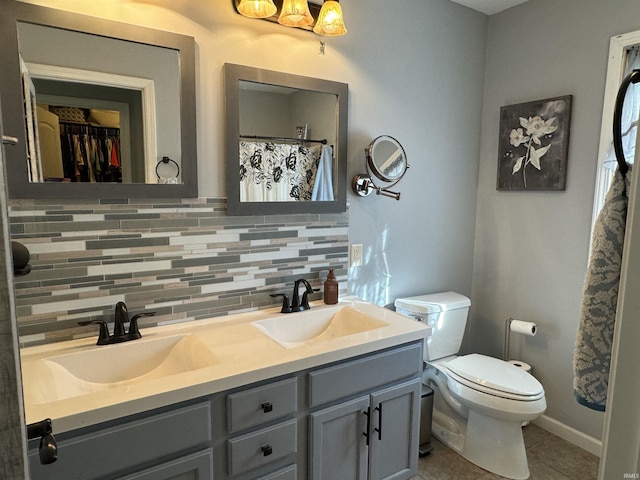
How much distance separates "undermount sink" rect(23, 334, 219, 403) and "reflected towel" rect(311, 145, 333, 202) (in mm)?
892

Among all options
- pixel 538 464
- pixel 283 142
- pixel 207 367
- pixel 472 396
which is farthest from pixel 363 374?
pixel 538 464

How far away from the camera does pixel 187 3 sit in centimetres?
155

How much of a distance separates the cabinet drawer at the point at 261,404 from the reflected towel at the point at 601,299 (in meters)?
0.87

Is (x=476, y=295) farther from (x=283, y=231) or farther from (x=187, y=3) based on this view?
(x=187, y=3)

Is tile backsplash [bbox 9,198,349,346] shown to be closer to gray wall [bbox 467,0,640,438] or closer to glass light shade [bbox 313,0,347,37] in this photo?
glass light shade [bbox 313,0,347,37]

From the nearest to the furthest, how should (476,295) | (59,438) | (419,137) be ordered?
1. (59,438)
2. (419,137)
3. (476,295)

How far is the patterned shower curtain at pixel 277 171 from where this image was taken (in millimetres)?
1761

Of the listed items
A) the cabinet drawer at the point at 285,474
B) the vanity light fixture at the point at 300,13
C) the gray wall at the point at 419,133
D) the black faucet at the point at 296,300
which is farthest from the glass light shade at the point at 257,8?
the cabinet drawer at the point at 285,474

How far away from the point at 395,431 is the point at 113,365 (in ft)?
3.75

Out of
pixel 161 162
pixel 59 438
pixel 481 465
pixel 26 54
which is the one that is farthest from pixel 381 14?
pixel 481 465

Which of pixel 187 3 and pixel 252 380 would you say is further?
pixel 187 3

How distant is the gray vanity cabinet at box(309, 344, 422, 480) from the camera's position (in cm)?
144

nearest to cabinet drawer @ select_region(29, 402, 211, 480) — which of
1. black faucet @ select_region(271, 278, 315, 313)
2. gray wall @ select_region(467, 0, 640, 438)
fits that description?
black faucet @ select_region(271, 278, 315, 313)

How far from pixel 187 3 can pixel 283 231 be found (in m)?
1.02
